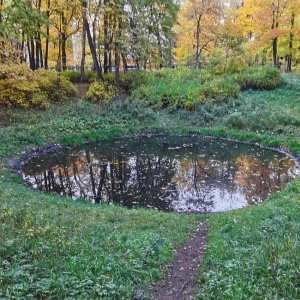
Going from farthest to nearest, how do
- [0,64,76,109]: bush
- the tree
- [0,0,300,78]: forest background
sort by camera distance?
the tree → [0,0,300,78]: forest background → [0,64,76,109]: bush

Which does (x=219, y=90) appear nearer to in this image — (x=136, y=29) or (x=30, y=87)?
(x=136, y=29)

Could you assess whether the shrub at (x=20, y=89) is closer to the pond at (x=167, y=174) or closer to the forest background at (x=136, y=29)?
the forest background at (x=136, y=29)

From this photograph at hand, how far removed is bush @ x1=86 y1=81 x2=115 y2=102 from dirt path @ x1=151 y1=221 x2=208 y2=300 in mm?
17553

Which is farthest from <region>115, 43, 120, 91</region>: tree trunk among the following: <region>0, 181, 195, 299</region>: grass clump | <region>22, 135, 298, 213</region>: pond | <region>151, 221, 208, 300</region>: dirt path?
<region>151, 221, 208, 300</region>: dirt path

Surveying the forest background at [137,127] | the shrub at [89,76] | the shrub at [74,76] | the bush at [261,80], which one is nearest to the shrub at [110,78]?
the forest background at [137,127]

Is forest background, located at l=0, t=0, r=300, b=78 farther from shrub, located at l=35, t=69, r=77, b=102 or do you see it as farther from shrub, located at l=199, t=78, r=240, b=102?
shrub, located at l=199, t=78, r=240, b=102

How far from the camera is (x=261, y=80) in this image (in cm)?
2536

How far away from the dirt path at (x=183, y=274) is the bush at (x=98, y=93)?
1755 cm

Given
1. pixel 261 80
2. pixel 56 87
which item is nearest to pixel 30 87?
pixel 56 87

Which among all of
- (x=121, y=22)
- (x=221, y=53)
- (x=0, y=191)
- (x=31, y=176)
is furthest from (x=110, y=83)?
(x=0, y=191)

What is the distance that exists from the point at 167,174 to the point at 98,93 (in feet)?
40.1

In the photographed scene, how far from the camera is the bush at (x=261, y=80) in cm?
2539

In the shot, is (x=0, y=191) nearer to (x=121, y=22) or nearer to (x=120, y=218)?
(x=120, y=218)

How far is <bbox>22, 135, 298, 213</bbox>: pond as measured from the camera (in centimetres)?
1155
